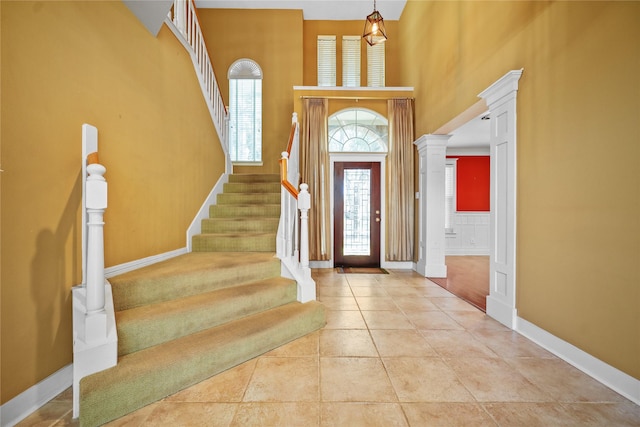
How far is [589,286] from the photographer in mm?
1902

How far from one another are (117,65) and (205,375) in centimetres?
247

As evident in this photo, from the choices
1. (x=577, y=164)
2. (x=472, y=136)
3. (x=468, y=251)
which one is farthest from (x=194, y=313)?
(x=468, y=251)

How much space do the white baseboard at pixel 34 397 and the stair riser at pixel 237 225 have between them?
204 cm

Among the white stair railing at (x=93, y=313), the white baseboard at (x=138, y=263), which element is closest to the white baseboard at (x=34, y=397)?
the white stair railing at (x=93, y=313)

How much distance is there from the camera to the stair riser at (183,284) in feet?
6.35

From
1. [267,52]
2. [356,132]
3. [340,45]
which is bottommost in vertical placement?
[356,132]

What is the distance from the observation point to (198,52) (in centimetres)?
376

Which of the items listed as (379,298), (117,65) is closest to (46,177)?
(117,65)

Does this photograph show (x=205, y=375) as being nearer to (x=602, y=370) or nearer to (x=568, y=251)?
(x=602, y=370)

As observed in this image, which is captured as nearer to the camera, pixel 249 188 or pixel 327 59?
pixel 249 188

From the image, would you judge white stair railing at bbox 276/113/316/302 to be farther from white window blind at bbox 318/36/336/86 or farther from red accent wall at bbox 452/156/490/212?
red accent wall at bbox 452/156/490/212

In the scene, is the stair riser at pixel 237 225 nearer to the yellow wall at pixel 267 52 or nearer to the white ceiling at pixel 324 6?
the yellow wall at pixel 267 52

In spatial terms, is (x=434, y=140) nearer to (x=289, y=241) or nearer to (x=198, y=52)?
(x=289, y=241)

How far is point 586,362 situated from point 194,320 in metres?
2.73
